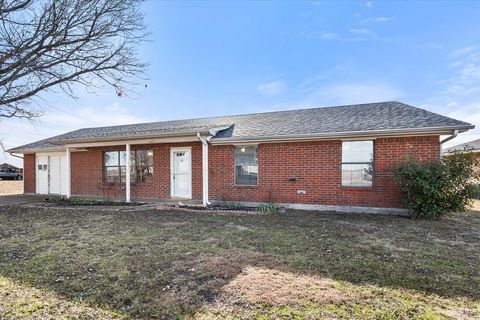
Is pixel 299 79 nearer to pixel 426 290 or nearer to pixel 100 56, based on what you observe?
pixel 100 56

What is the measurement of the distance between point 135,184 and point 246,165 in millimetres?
5549

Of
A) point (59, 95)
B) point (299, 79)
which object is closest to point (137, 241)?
point (59, 95)

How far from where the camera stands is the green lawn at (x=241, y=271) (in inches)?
121

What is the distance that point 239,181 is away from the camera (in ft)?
35.4

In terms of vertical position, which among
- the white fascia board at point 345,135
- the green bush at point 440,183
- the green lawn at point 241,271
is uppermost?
the white fascia board at point 345,135

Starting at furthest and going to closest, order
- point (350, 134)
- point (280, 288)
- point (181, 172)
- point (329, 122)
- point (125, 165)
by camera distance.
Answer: point (125, 165)
point (181, 172)
point (329, 122)
point (350, 134)
point (280, 288)

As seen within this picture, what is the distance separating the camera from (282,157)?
10039 millimetres

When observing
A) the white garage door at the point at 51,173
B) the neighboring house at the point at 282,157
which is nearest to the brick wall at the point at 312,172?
the neighboring house at the point at 282,157

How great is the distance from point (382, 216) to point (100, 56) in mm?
10877

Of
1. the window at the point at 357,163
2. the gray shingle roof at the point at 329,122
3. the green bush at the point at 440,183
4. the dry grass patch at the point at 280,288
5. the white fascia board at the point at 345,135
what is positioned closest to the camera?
the dry grass patch at the point at 280,288

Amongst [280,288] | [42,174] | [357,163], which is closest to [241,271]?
[280,288]

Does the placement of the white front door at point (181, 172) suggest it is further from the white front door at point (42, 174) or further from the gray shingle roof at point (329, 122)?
the white front door at point (42, 174)

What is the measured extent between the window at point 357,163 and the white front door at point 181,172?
20.2 ft

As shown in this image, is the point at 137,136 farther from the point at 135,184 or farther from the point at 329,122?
the point at 329,122
